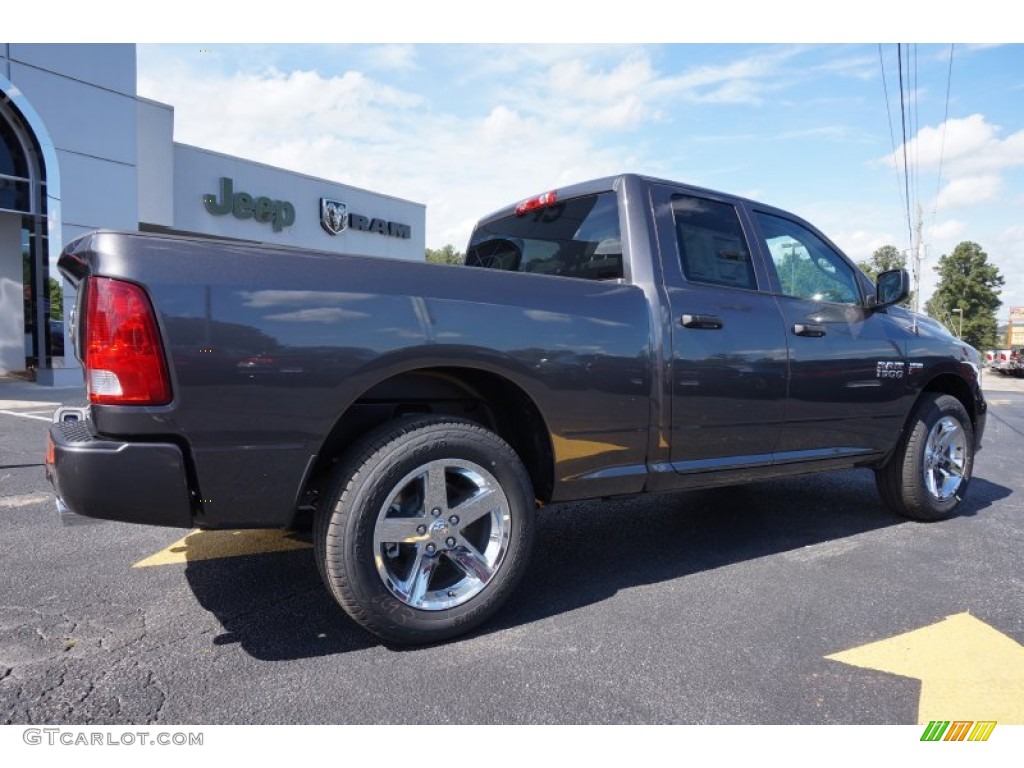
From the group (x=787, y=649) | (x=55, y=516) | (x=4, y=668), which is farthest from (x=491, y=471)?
(x=55, y=516)

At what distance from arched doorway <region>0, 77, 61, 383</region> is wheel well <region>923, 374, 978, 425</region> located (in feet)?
47.5

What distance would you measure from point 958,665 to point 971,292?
2631 inches

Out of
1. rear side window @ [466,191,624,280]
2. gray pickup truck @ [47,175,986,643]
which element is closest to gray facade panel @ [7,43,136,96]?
rear side window @ [466,191,624,280]

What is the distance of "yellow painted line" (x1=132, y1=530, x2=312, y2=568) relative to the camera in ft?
10.8

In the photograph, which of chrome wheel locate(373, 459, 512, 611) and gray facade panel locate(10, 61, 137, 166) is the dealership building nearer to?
gray facade panel locate(10, 61, 137, 166)

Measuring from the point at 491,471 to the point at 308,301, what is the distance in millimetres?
910

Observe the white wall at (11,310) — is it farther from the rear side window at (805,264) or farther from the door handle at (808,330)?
the door handle at (808,330)

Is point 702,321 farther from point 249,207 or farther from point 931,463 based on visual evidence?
point 249,207

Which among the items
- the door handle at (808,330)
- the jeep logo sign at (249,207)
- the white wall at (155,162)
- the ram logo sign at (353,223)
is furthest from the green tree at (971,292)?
the door handle at (808,330)

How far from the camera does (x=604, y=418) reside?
281 cm

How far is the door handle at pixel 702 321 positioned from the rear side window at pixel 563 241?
0.36m

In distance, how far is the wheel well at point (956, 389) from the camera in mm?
4375

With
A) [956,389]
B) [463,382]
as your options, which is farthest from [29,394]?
[956,389]

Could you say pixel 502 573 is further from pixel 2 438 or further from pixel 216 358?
pixel 2 438
